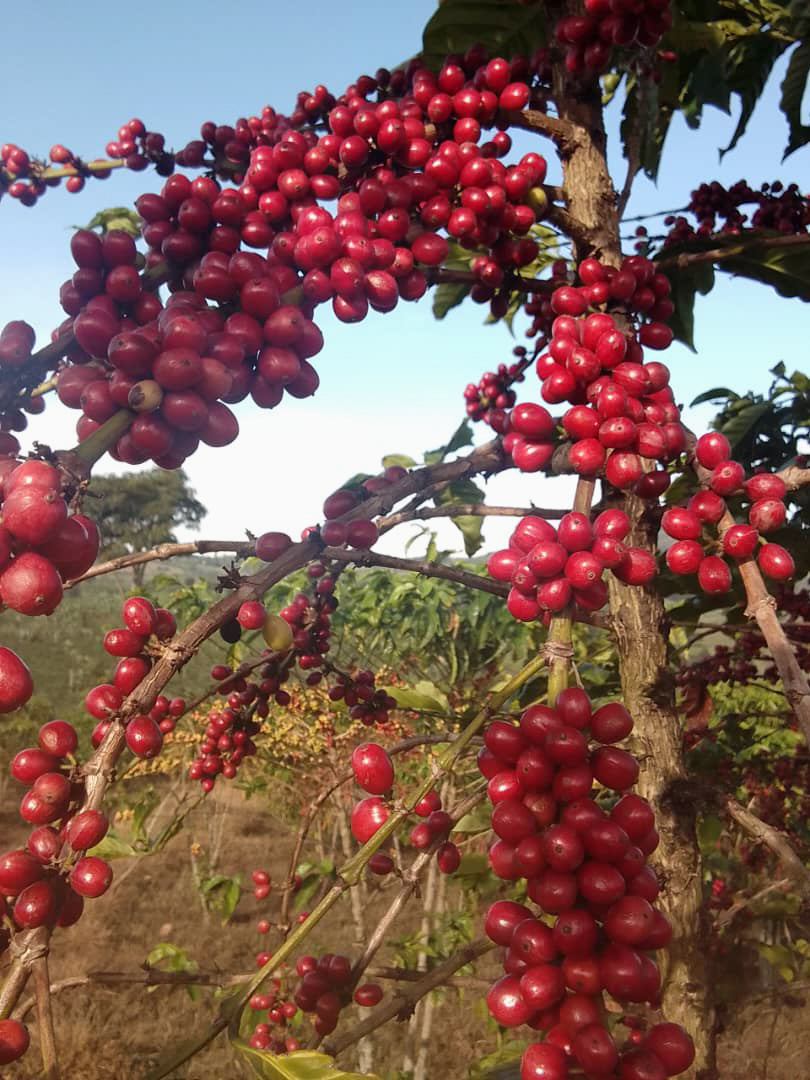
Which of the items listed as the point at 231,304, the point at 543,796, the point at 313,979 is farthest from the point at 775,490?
the point at 313,979

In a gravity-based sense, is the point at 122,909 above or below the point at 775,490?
below

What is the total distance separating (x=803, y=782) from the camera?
3033 mm

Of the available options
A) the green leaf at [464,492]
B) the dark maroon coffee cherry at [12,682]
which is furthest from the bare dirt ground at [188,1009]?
the dark maroon coffee cherry at [12,682]

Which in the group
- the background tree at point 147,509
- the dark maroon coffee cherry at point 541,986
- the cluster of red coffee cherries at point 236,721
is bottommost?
the dark maroon coffee cherry at point 541,986

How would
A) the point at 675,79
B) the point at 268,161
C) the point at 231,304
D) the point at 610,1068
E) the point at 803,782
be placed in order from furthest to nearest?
the point at 803,782
the point at 675,79
the point at 268,161
the point at 231,304
the point at 610,1068

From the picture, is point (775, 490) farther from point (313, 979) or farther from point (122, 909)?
point (122, 909)

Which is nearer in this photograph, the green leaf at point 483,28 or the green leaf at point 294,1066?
the green leaf at point 294,1066

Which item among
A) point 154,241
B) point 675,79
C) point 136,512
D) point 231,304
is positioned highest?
point 136,512

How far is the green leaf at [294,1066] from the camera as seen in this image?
0.68 metres

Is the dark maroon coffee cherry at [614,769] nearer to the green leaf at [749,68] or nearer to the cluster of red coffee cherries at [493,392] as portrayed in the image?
the cluster of red coffee cherries at [493,392]

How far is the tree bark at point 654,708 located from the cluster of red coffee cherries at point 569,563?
42 cm

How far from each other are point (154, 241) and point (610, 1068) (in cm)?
117

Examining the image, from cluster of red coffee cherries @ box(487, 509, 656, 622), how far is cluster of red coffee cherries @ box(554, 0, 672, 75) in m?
0.89

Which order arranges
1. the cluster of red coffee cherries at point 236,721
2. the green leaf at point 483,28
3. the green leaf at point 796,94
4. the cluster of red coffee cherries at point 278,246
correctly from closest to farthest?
the cluster of red coffee cherries at point 278,246 < the green leaf at point 483,28 < the cluster of red coffee cherries at point 236,721 < the green leaf at point 796,94
